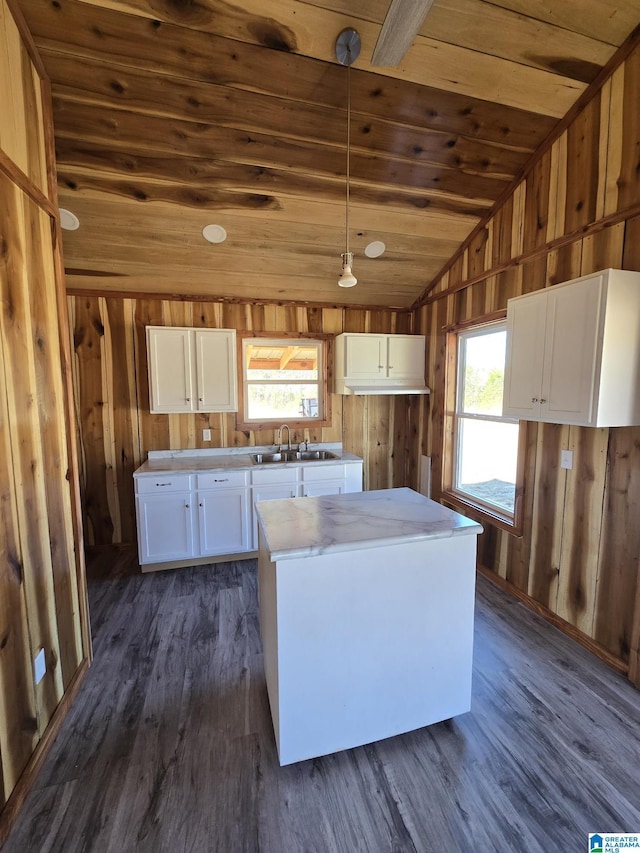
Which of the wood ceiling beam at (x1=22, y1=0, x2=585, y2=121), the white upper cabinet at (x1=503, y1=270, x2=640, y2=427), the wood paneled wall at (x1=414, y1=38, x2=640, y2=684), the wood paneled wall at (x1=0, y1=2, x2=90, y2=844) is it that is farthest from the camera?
the wood paneled wall at (x1=414, y1=38, x2=640, y2=684)

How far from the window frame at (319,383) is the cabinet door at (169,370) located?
1.99ft

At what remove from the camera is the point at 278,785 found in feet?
4.87

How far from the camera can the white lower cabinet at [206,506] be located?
10.3 feet

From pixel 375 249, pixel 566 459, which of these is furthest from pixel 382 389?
pixel 566 459

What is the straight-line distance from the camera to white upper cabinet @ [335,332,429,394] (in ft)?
12.5

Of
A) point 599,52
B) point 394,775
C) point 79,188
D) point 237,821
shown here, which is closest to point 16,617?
point 237,821

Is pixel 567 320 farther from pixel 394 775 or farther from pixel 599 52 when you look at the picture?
pixel 394 775

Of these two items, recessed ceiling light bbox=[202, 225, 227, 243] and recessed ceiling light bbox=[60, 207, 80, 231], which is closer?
recessed ceiling light bbox=[60, 207, 80, 231]

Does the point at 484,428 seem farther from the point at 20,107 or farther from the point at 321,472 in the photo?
the point at 20,107

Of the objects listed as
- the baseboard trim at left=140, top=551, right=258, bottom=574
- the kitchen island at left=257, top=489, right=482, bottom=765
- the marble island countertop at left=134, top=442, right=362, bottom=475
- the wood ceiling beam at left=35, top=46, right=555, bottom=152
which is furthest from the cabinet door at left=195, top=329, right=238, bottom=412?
the kitchen island at left=257, top=489, right=482, bottom=765

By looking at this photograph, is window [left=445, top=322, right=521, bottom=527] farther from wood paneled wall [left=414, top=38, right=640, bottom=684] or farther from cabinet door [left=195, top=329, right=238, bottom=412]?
cabinet door [left=195, top=329, right=238, bottom=412]

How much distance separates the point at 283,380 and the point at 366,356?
0.93m

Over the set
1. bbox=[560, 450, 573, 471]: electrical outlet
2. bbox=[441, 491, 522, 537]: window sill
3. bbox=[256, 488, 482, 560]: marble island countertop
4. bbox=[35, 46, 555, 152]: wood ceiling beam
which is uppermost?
bbox=[35, 46, 555, 152]: wood ceiling beam

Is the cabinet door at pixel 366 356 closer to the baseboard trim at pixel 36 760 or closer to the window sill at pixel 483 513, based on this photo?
the window sill at pixel 483 513
